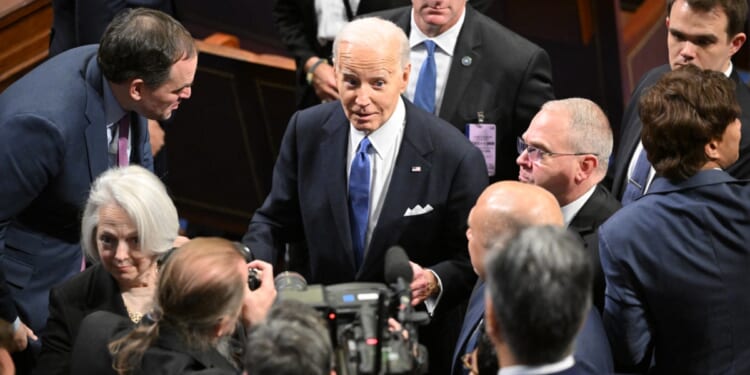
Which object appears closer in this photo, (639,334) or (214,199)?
(639,334)

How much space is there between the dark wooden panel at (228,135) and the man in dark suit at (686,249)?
3173mm

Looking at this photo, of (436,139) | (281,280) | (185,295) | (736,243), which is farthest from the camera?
(436,139)

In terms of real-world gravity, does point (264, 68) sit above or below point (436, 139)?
below

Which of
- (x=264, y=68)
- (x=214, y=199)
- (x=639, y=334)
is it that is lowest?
(x=214, y=199)

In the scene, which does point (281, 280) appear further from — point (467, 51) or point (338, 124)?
point (467, 51)

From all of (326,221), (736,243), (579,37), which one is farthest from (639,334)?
(579,37)

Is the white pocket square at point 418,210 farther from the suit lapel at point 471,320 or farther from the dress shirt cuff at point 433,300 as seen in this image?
the suit lapel at point 471,320

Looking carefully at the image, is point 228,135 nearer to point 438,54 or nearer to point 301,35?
point 301,35

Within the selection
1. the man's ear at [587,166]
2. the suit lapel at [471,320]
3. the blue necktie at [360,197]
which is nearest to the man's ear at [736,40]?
the man's ear at [587,166]

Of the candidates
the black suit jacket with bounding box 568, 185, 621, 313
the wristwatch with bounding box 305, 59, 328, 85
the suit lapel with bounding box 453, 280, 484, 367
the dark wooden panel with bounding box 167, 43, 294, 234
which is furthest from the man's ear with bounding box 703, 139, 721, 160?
the dark wooden panel with bounding box 167, 43, 294, 234

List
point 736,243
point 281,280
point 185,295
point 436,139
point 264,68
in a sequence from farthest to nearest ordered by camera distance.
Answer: point 264,68 < point 436,139 < point 736,243 < point 281,280 < point 185,295

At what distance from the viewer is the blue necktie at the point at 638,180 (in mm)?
4133

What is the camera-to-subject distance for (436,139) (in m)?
3.98

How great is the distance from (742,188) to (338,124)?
1.37 meters
